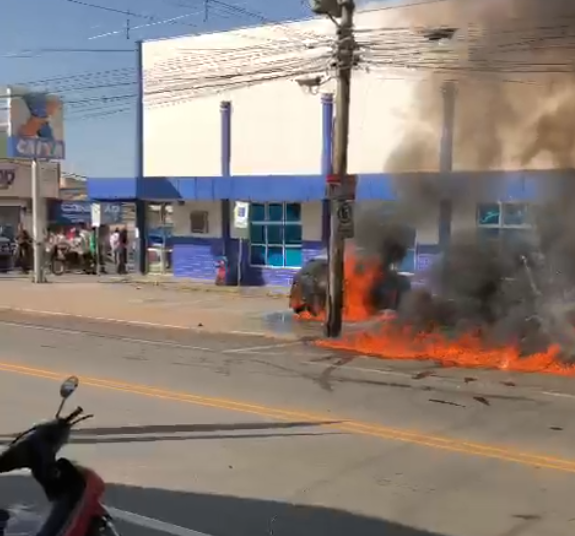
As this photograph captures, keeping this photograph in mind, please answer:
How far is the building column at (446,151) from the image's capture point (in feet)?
52.9

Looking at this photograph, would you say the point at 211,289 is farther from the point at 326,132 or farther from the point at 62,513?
the point at 62,513

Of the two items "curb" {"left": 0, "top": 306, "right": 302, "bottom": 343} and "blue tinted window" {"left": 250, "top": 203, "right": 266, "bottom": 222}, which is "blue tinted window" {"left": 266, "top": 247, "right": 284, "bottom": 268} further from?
"curb" {"left": 0, "top": 306, "right": 302, "bottom": 343}

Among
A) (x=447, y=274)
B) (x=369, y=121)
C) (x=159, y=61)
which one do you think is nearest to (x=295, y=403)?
(x=447, y=274)

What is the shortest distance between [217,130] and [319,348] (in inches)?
551

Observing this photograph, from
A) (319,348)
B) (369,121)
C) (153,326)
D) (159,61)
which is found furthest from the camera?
(159,61)

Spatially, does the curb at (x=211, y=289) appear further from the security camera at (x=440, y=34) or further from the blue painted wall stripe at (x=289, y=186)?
the security camera at (x=440, y=34)

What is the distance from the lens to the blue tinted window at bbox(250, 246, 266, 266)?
82.5ft

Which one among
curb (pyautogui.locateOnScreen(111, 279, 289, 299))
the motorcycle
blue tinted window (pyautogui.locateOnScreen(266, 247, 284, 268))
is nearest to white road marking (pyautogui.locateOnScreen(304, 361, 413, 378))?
the motorcycle

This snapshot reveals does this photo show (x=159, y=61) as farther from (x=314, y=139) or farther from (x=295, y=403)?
(x=295, y=403)

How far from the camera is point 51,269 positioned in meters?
29.3

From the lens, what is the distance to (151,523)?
4.79 meters

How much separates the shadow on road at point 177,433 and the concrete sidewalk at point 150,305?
7.47 metres

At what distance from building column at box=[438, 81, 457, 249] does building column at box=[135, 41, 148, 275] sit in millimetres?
12129

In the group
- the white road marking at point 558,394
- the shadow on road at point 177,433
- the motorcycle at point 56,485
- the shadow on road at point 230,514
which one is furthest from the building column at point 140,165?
the motorcycle at point 56,485
